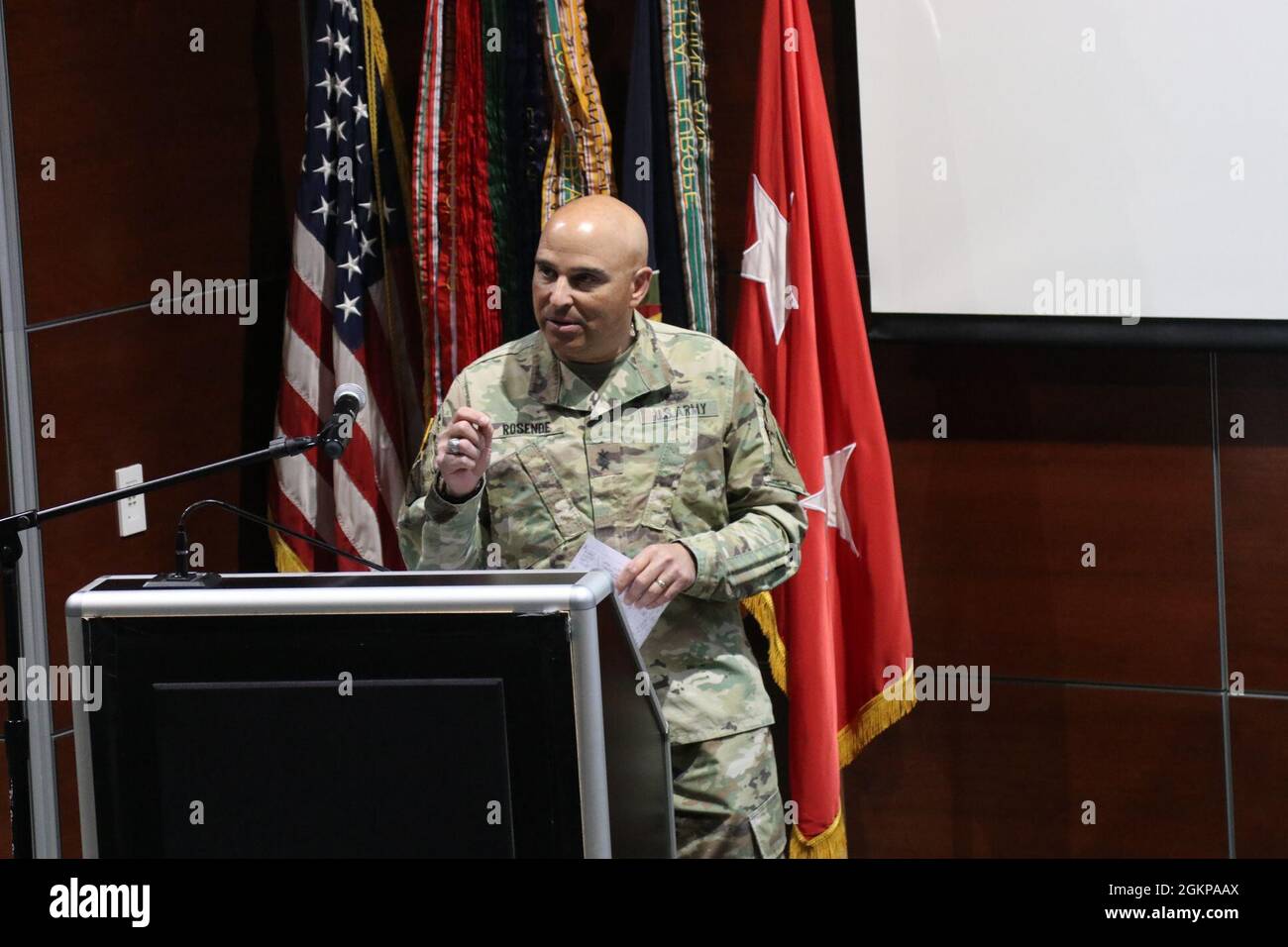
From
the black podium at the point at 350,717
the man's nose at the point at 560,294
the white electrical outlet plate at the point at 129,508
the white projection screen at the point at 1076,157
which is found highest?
the white projection screen at the point at 1076,157

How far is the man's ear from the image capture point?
2.68m

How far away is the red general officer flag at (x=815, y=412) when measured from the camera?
131 inches

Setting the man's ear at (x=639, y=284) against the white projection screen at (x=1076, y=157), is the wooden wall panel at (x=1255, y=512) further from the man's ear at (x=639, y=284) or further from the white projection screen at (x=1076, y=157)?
the man's ear at (x=639, y=284)

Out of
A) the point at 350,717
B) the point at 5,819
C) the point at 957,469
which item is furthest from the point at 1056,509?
the point at 350,717

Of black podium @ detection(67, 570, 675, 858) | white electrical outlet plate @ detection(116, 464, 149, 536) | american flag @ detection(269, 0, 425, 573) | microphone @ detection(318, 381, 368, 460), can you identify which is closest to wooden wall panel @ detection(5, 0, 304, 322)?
american flag @ detection(269, 0, 425, 573)

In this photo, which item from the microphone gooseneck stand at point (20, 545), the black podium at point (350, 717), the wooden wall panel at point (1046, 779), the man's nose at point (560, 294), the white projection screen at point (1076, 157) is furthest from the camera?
the wooden wall panel at point (1046, 779)

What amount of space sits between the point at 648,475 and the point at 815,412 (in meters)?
0.78

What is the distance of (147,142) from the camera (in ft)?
10.8

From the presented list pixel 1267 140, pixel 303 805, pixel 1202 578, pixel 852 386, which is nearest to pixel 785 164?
pixel 852 386

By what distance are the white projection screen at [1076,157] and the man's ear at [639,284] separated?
2.95 feet

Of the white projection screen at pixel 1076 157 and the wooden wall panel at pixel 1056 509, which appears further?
the wooden wall panel at pixel 1056 509

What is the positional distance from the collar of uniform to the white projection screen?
925mm

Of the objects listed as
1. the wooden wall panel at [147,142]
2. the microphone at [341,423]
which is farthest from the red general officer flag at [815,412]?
the microphone at [341,423]

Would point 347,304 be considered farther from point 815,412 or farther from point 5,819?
point 5,819
